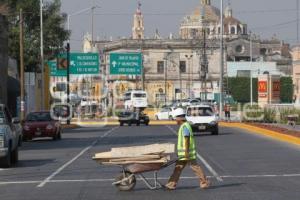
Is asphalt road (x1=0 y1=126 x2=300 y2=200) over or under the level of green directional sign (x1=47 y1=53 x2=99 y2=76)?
under

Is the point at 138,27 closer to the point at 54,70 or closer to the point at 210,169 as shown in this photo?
the point at 54,70

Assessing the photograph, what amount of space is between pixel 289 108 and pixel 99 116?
3691 cm

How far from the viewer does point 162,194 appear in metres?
15.8

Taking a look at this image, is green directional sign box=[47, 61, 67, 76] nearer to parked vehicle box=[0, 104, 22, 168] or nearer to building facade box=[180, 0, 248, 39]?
parked vehicle box=[0, 104, 22, 168]

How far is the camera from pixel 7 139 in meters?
23.4

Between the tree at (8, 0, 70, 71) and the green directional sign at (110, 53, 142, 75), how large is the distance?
726 centimetres

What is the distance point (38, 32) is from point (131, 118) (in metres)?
10.3

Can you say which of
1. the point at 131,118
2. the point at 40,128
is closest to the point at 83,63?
the point at 131,118

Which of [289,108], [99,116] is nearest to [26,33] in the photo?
[289,108]

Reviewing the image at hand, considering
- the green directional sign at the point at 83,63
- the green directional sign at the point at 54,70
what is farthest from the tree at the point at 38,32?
the green directional sign at the point at 54,70

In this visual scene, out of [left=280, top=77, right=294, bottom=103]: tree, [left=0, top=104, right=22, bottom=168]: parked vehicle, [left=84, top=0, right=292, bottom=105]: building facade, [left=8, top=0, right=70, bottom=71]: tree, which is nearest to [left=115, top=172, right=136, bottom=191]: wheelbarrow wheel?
[left=0, top=104, right=22, bottom=168]: parked vehicle

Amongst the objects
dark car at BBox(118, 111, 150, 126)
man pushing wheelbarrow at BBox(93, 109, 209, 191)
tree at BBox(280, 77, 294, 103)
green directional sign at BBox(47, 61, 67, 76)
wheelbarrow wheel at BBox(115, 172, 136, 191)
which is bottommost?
dark car at BBox(118, 111, 150, 126)

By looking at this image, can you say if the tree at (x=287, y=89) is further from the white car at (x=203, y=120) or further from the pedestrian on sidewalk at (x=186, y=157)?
the pedestrian on sidewalk at (x=186, y=157)

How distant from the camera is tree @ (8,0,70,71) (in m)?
62.2
